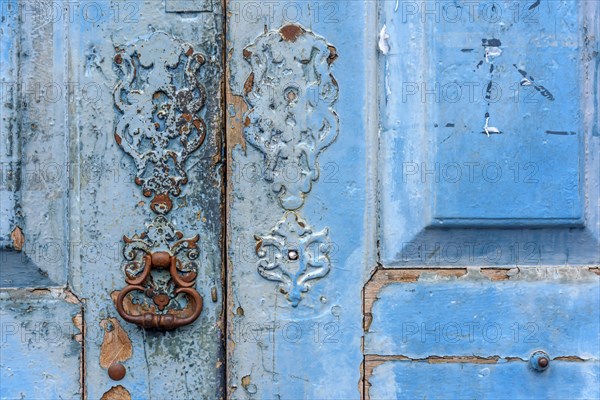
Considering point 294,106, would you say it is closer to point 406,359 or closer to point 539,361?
point 406,359

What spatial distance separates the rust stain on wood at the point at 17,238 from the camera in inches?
46.4

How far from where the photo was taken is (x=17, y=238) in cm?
118

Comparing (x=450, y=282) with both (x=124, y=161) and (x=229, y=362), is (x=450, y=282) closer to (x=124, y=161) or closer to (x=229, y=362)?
(x=229, y=362)

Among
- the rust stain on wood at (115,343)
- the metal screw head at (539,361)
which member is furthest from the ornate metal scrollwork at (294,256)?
the metal screw head at (539,361)

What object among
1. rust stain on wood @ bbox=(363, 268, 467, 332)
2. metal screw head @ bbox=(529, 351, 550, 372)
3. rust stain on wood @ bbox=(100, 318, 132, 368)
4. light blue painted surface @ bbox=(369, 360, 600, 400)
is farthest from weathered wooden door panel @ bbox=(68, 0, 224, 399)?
metal screw head @ bbox=(529, 351, 550, 372)

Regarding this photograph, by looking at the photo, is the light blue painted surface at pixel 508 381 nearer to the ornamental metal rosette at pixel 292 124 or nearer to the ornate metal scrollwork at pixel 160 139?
the ornamental metal rosette at pixel 292 124

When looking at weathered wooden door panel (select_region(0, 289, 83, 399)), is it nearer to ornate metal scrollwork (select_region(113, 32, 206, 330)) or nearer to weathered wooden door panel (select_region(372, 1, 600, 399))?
ornate metal scrollwork (select_region(113, 32, 206, 330))

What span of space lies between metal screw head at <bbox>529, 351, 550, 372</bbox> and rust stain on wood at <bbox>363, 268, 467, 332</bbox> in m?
0.18

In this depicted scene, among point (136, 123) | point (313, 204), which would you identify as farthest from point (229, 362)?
point (136, 123)

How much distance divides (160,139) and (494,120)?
55cm

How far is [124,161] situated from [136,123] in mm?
67

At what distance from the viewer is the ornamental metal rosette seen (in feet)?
3.89

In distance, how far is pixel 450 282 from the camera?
1188 millimetres

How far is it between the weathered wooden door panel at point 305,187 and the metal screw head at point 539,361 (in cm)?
29
